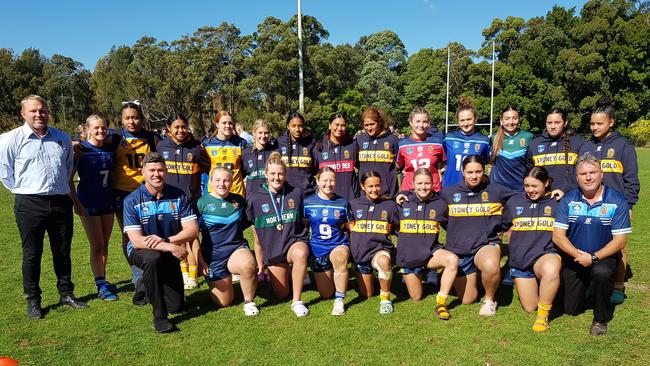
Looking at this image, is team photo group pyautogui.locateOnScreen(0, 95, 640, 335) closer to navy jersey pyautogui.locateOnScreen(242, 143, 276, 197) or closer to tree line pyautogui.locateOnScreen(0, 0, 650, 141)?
navy jersey pyautogui.locateOnScreen(242, 143, 276, 197)

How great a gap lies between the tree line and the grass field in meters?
28.1

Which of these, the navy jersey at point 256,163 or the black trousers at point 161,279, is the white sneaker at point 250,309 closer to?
the black trousers at point 161,279

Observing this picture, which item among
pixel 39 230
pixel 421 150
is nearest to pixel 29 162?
pixel 39 230

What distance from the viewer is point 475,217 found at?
482 cm

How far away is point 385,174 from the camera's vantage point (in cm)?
591

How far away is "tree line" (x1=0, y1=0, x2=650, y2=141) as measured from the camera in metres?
34.4

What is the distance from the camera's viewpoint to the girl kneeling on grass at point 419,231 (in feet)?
15.9

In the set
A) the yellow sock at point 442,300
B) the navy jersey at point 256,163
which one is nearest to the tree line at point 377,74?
the navy jersey at point 256,163

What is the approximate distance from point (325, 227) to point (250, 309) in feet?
3.83

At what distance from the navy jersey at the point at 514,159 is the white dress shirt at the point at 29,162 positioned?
4981 mm

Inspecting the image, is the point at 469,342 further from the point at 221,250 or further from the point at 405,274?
the point at 221,250

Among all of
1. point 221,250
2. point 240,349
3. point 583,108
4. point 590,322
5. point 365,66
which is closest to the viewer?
point 240,349

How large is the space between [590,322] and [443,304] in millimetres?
1361

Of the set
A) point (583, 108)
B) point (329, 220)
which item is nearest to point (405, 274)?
point (329, 220)
